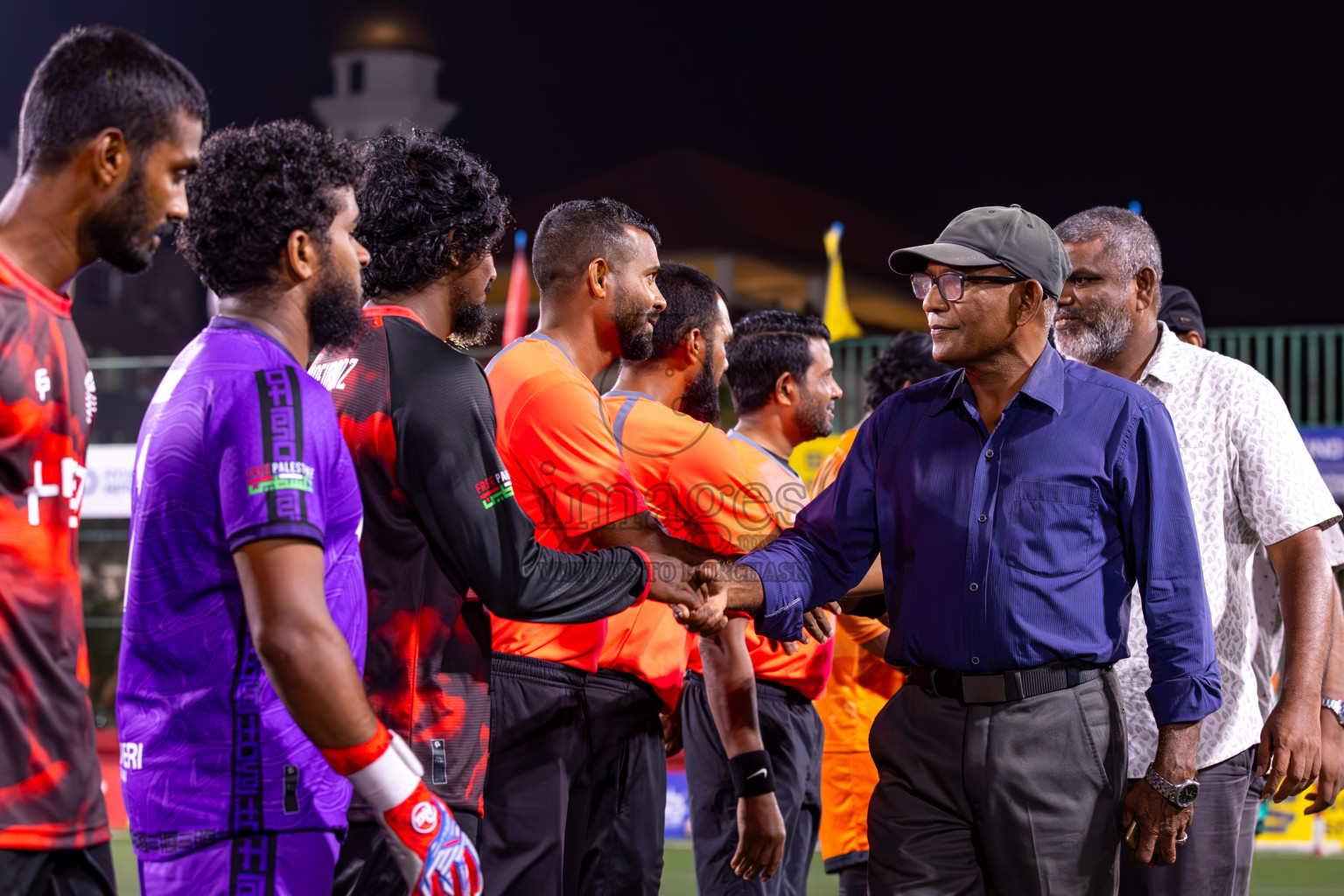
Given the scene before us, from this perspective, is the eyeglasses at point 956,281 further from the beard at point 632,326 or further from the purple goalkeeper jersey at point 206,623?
the purple goalkeeper jersey at point 206,623

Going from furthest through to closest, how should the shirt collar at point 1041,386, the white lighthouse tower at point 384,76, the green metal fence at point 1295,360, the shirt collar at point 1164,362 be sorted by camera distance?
the white lighthouse tower at point 384,76 < the green metal fence at point 1295,360 < the shirt collar at point 1164,362 < the shirt collar at point 1041,386

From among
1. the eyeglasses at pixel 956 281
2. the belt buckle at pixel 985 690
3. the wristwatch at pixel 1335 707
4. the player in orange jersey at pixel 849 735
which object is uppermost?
the eyeglasses at pixel 956 281

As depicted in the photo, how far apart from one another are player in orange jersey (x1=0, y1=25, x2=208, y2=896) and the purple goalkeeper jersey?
103 millimetres

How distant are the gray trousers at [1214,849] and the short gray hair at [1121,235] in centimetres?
152

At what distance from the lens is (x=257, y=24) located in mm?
28250

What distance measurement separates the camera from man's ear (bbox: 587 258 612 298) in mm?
→ 3908

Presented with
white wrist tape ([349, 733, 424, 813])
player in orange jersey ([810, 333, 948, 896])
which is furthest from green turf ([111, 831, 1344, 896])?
white wrist tape ([349, 733, 424, 813])

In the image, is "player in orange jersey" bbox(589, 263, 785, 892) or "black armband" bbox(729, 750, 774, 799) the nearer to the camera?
"player in orange jersey" bbox(589, 263, 785, 892)

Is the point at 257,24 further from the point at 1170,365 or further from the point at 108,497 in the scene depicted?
the point at 1170,365

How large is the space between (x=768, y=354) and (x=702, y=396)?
0.85 m

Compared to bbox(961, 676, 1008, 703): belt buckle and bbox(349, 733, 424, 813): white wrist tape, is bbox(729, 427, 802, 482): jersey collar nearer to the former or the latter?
bbox(961, 676, 1008, 703): belt buckle

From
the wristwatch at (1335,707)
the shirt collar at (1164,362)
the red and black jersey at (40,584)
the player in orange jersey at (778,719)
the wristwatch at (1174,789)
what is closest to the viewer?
the red and black jersey at (40,584)

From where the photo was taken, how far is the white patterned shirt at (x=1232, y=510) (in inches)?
146

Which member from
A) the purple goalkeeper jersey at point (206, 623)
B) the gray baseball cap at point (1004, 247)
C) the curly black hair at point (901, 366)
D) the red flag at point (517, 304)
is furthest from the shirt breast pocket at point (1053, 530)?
the red flag at point (517, 304)
